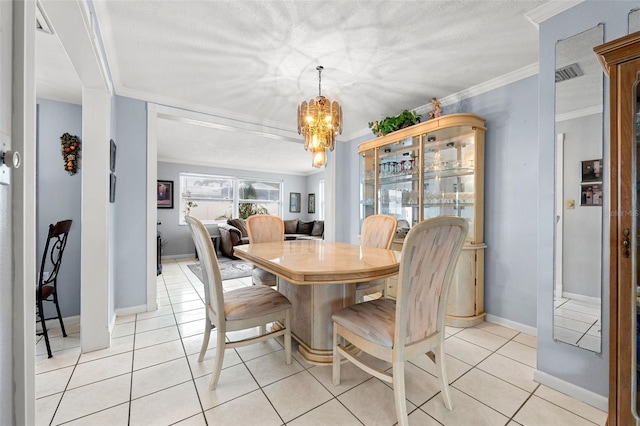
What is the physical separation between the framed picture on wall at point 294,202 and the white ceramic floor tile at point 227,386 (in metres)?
6.41

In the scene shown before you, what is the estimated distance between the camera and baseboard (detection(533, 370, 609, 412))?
57.7 inches

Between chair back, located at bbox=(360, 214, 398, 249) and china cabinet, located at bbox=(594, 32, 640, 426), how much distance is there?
4.79 ft

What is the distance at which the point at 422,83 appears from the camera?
2.67m

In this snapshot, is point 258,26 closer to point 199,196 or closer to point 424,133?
point 424,133

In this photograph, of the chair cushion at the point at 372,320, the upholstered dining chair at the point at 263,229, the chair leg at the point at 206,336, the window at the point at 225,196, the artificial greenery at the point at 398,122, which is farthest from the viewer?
the window at the point at 225,196

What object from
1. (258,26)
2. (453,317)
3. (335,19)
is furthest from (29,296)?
(453,317)

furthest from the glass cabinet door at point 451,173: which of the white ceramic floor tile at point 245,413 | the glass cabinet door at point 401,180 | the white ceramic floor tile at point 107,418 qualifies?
the white ceramic floor tile at point 107,418

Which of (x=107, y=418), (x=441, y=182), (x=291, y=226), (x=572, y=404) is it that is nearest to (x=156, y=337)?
(x=107, y=418)

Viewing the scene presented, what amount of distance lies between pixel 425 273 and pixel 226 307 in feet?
3.86

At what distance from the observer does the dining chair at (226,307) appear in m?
1.58

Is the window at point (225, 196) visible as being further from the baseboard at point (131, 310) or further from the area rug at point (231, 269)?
the baseboard at point (131, 310)

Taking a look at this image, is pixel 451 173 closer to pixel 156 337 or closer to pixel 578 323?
pixel 578 323

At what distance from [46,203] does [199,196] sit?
4.35m

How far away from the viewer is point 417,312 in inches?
51.3
